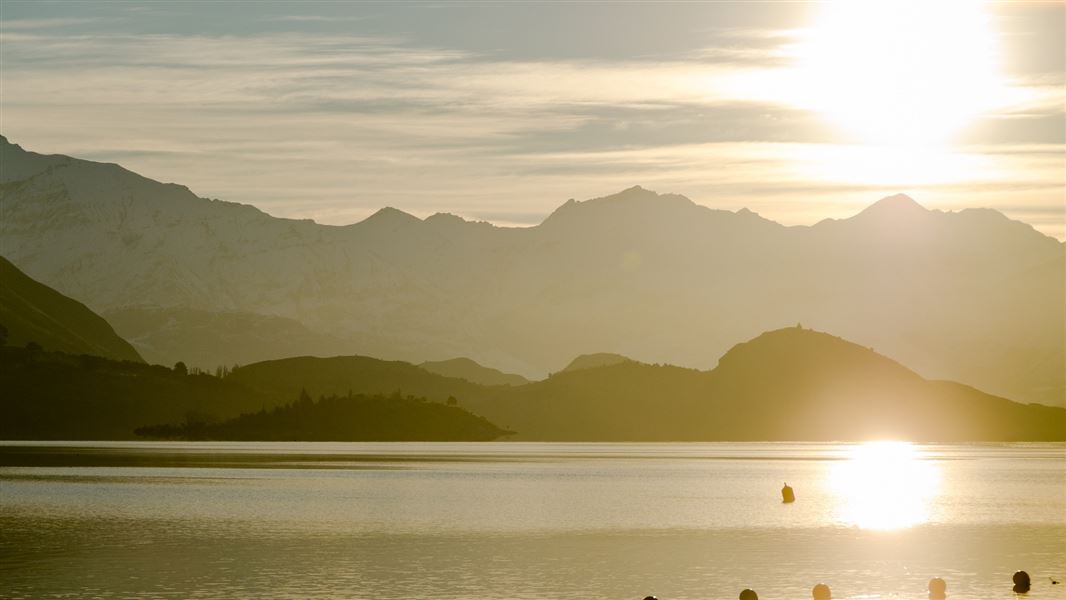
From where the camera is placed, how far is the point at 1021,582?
97.3 metres

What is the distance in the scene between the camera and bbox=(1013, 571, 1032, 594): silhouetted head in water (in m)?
97.0

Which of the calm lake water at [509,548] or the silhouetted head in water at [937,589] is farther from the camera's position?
the calm lake water at [509,548]

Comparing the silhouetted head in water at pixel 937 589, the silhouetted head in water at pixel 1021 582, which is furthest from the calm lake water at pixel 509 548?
the silhouetted head in water at pixel 937 589

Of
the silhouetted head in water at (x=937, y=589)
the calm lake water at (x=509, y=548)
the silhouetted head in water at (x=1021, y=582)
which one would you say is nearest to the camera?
the silhouetted head in water at (x=937, y=589)

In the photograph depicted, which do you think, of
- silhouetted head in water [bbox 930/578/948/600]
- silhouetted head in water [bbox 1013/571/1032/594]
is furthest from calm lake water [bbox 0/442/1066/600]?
silhouetted head in water [bbox 930/578/948/600]

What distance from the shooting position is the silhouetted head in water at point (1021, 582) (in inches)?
3819

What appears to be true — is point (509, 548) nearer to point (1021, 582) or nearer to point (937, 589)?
point (937, 589)

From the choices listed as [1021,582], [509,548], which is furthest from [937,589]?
[509,548]

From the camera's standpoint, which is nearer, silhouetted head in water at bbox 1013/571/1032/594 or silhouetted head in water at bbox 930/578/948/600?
silhouetted head in water at bbox 930/578/948/600

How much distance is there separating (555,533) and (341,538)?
21.6m

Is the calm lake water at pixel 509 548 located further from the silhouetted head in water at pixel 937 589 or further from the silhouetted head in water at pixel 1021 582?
the silhouetted head in water at pixel 937 589

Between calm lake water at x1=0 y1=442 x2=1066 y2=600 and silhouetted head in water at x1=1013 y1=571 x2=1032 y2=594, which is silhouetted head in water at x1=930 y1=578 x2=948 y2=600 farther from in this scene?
silhouetted head in water at x1=1013 y1=571 x2=1032 y2=594

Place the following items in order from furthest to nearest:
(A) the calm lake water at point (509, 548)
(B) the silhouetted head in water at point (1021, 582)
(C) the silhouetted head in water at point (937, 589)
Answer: (A) the calm lake water at point (509, 548), (B) the silhouetted head in water at point (1021, 582), (C) the silhouetted head in water at point (937, 589)

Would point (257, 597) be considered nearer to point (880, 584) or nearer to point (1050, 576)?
point (880, 584)
